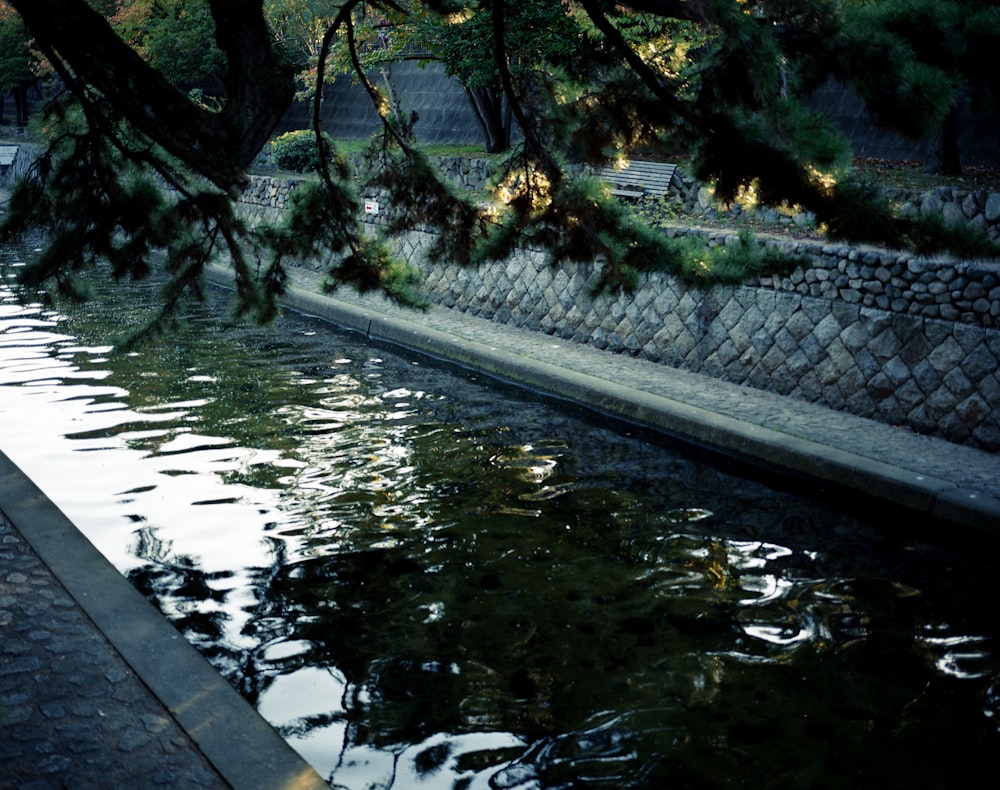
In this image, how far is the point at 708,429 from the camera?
898cm

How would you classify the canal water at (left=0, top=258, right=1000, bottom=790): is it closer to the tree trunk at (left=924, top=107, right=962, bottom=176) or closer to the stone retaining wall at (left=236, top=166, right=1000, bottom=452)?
the stone retaining wall at (left=236, top=166, right=1000, bottom=452)

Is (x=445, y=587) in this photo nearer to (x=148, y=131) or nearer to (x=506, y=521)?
(x=506, y=521)

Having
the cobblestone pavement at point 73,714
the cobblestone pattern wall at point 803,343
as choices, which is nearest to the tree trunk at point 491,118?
the cobblestone pattern wall at point 803,343

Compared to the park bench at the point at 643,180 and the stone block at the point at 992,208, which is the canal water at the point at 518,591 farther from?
the park bench at the point at 643,180

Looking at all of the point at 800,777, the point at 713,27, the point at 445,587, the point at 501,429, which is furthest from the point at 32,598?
the point at 501,429

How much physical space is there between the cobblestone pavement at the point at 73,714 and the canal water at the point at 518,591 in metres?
0.66

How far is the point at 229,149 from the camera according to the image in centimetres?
557

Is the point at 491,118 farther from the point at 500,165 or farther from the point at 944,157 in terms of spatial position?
the point at 500,165

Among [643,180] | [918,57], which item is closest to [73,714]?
[918,57]

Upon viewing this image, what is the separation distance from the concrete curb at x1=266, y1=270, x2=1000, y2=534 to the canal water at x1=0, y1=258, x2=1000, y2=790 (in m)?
0.25

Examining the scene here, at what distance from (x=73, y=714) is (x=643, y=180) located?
12446 millimetres

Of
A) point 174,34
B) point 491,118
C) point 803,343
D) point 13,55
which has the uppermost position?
point 13,55

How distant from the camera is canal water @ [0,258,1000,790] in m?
4.60

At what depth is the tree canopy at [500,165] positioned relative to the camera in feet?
17.3
